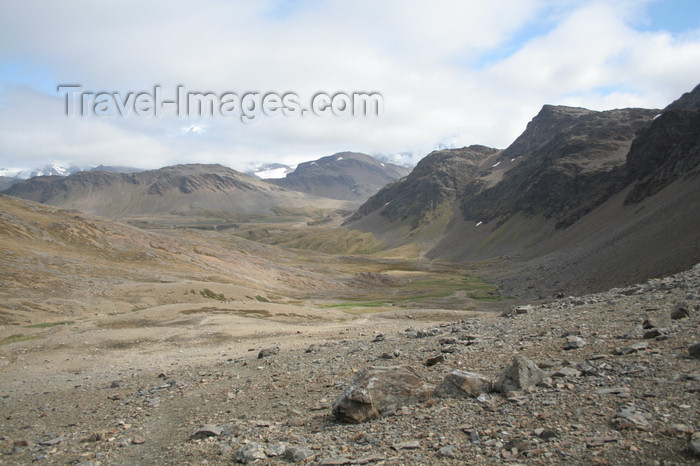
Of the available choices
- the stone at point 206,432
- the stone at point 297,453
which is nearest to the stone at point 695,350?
the stone at point 297,453

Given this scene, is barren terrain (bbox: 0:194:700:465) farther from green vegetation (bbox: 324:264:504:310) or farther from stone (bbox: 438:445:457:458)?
green vegetation (bbox: 324:264:504:310)

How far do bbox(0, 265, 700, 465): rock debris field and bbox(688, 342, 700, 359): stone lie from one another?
1.1 inches

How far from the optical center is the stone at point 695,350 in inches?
458

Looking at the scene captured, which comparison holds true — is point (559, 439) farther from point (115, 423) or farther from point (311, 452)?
point (115, 423)

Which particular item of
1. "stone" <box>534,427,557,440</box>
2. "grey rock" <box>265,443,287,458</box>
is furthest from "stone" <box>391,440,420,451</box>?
"grey rock" <box>265,443,287,458</box>

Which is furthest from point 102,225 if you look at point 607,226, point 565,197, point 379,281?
point 565,197

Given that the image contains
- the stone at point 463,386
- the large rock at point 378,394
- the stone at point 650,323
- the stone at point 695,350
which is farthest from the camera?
the stone at point 650,323

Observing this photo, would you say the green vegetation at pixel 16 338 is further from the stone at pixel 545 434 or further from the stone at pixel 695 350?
the stone at pixel 695 350

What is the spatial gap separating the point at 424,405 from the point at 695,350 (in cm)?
761

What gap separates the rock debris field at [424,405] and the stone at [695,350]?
0.09ft

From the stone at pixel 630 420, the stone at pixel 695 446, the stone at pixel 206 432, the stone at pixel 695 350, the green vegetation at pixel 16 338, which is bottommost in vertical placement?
the green vegetation at pixel 16 338

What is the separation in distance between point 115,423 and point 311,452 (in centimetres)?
864

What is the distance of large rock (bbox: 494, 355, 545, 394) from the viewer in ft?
39.3

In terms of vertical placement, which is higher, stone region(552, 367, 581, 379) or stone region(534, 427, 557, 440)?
stone region(552, 367, 581, 379)
